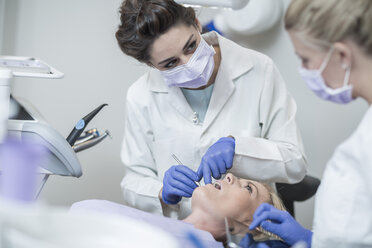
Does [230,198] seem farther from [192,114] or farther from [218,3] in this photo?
[218,3]

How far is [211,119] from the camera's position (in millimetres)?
1846

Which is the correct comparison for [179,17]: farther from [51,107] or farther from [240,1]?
[51,107]

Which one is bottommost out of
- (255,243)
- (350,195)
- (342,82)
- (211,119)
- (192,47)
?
(255,243)

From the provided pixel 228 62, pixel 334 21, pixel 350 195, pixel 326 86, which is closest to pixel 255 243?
pixel 350 195

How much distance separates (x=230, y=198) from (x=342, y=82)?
727 millimetres

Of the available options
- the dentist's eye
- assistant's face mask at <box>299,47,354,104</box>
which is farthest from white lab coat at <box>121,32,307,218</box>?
assistant's face mask at <box>299,47,354,104</box>

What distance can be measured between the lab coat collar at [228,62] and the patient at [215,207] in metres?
0.43

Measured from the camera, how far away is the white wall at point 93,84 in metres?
2.50

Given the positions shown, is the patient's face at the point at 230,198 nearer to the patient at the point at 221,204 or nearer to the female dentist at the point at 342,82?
the patient at the point at 221,204

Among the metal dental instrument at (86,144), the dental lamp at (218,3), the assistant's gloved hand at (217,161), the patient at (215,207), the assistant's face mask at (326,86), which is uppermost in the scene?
the dental lamp at (218,3)

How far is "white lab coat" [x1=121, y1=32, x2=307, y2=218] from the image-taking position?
1849mm

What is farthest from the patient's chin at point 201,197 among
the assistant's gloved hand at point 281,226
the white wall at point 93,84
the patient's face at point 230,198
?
the white wall at point 93,84

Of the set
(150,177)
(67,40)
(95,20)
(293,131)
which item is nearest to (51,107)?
(67,40)

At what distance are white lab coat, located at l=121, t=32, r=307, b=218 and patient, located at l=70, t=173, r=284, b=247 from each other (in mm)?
91
